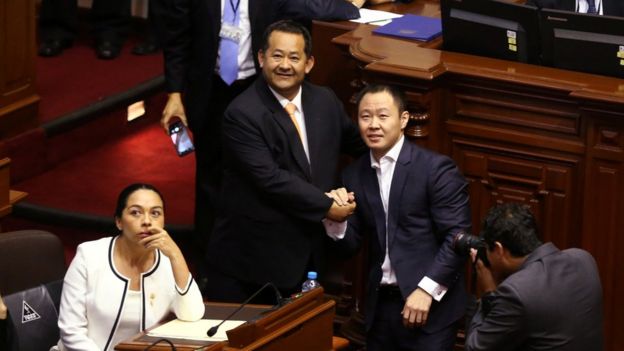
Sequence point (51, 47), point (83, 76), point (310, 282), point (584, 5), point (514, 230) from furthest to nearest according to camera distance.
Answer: point (51, 47)
point (83, 76)
point (584, 5)
point (310, 282)
point (514, 230)

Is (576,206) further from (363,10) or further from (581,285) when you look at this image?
(363,10)

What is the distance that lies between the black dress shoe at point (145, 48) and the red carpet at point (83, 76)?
3 cm

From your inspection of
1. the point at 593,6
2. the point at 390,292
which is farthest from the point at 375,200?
the point at 593,6

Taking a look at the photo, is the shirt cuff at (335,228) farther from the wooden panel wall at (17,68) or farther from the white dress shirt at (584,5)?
the wooden panel wall at (17,68)

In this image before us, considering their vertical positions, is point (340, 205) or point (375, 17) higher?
point (375, 17)

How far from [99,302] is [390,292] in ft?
2.69

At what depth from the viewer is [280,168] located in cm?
399

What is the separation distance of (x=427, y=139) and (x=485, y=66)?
266mm

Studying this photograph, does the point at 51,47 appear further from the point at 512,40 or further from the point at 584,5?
the point at 512,40

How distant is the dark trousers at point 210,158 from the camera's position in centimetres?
463

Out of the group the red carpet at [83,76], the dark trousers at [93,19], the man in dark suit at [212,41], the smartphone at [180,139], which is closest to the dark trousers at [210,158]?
the man in dark suit at [212,41]

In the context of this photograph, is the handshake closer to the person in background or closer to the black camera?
the black camera

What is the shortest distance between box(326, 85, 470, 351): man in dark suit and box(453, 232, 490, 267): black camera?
0.11 metres

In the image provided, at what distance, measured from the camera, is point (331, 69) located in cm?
446
